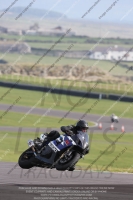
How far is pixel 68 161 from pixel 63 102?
164 feet

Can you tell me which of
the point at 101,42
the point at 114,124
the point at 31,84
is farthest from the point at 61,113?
the point at 101,42

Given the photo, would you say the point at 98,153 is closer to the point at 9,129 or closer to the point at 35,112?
the point at 9,129

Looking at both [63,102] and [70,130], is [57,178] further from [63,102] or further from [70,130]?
[63,102]

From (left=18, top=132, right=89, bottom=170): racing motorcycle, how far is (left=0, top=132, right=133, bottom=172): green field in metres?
9.02

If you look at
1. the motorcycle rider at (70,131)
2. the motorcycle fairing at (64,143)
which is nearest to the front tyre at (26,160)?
the motorcycle rider at (70,131)

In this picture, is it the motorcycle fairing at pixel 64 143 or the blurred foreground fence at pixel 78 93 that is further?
the blurred foreground fence at pixel 78 93

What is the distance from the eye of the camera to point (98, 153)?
33938 mm

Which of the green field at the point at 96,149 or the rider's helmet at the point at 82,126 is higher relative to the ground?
the green field at the point at 96,149

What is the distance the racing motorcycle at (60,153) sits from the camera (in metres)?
16.1

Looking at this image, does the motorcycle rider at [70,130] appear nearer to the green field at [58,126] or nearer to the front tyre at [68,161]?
the front tyre at [68,161]

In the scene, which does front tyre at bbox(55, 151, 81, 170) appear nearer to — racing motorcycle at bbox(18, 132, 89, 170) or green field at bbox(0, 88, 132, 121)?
racing motorcycle at bbox(18, 132, 89, 170)

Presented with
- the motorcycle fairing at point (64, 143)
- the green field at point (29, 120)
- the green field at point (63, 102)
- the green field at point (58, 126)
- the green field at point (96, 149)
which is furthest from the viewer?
the green field at point (63, 102)

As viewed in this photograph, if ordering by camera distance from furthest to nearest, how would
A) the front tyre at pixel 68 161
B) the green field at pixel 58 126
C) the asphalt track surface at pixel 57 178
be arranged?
the green field at pixel 58 126 → the front tyre at pixel 68 161 → the asphalt track surface at pixel 57 178

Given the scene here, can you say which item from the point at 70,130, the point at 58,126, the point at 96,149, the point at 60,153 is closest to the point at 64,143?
the point at 60,153
